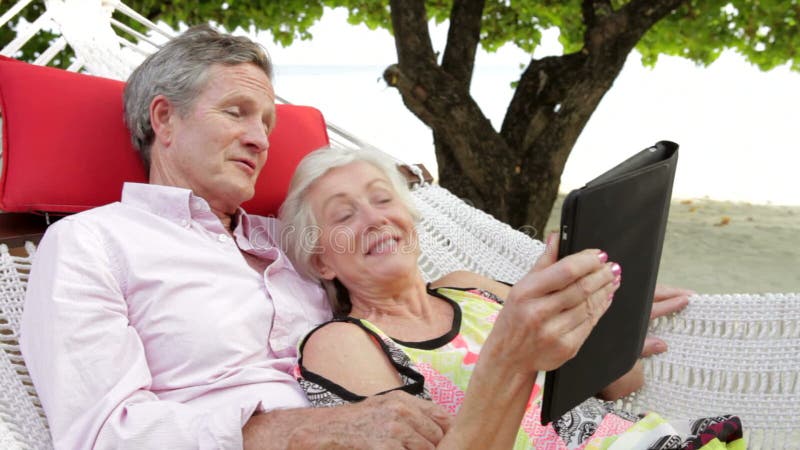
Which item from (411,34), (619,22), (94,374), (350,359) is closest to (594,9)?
(619,22)

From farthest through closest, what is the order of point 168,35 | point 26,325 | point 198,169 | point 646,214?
point 168,35 < point 198,169 < point 26,325 < point 646,214

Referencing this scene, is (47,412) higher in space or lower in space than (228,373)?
lower

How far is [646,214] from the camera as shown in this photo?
3.80 feet

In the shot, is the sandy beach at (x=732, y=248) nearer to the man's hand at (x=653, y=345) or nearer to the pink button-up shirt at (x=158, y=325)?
the man's hand at (x=653, y=345)

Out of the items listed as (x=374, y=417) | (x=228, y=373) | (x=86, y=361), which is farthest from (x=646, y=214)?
(x=86, y=361)

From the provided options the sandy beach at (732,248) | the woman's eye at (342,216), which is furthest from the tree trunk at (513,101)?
the woman's eye at (342,216)

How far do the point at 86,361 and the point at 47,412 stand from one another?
13 cm

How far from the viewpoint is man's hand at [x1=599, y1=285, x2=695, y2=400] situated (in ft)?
6.42

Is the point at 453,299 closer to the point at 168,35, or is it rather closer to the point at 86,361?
Result: the point at 86,361

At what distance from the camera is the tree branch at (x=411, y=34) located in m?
4.29

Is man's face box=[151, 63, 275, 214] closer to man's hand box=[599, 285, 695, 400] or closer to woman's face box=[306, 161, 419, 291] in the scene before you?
woman's face box=[306, 161, 419, 291]

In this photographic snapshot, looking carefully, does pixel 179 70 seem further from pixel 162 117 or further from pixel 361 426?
pixel 361 426

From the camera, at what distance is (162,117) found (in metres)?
1.97

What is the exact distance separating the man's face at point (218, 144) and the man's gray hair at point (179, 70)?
0.09 ft
